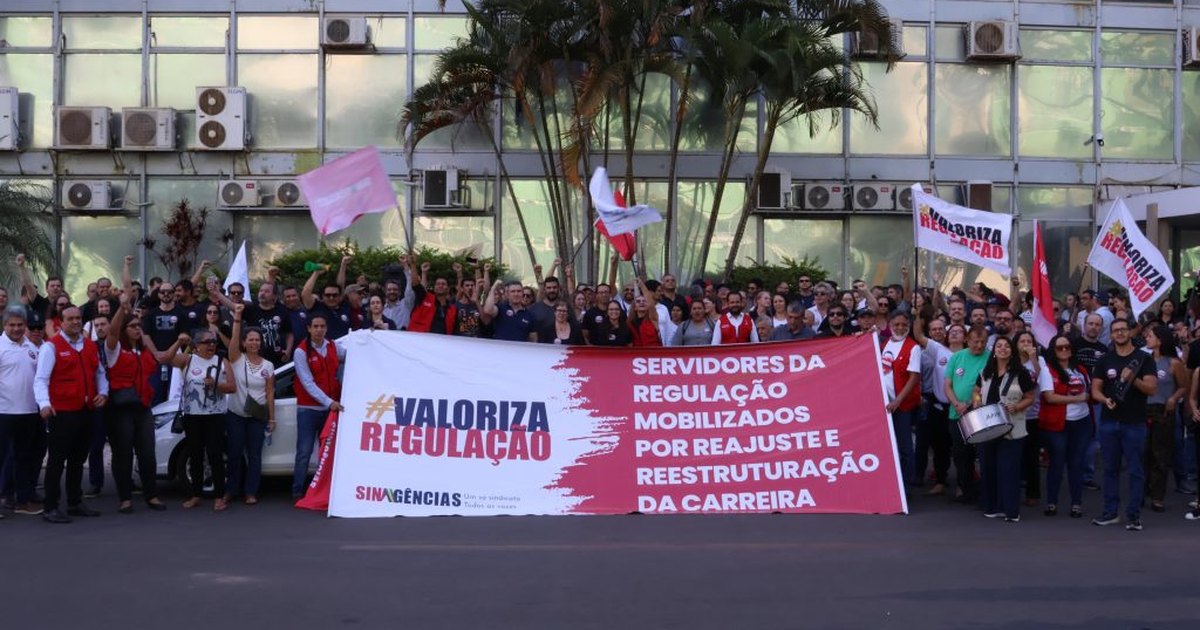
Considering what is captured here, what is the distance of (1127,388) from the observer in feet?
36.9

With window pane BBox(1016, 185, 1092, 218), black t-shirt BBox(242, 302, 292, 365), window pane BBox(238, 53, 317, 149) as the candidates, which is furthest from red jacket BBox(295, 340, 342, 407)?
window pane BBox(1016, 185, 1092, 218)

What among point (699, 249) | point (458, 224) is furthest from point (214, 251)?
point (699, 249)

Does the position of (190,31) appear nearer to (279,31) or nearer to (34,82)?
(279,31)

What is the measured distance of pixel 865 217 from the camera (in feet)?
81.5

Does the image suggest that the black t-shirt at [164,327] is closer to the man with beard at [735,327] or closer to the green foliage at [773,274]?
the man with beard at [735,327]

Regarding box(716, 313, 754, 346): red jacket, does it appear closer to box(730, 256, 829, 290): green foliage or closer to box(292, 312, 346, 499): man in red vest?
box(292, 312, 346, 499): man in red vest

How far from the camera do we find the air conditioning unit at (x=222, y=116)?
23.6 metres

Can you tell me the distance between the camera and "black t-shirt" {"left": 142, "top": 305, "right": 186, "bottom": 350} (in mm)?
14203

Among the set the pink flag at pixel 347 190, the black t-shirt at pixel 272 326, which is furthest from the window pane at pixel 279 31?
the black t-shirt at pixel 272 326

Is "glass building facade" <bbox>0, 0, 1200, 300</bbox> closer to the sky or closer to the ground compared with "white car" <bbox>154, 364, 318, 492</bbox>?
closer to the sky

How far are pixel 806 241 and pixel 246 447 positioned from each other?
1442cm

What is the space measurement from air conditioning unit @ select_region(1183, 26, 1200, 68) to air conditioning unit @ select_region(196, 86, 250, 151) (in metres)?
17.3

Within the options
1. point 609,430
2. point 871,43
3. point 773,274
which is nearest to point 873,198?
point 773,274

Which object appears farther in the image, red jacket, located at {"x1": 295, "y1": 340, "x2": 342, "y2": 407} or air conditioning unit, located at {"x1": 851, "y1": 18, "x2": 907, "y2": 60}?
air conditioning unit, located at {"x1": 851, "y1": 18, "x2": 907, "y2": 60}
